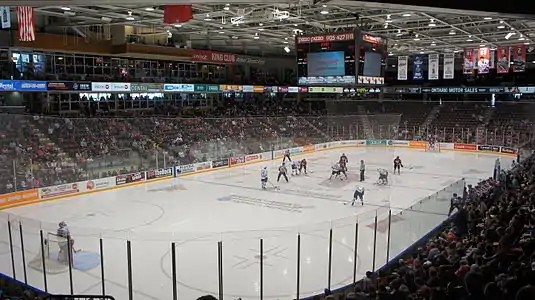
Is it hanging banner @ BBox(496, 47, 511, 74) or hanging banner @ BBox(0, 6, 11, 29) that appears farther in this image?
hanging banner @ BBox(496, 47, 511, 74)

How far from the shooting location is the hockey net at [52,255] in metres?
8.37

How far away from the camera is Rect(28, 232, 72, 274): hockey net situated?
8.37m

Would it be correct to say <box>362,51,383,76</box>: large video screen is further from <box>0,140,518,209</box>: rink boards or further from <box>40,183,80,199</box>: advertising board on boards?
<box>40,183,80,199</box>: advertising board on boards

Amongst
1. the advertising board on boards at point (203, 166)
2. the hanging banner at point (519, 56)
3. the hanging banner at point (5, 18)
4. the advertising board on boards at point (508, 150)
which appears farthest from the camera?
the advertising board on boards at point (508, 150)

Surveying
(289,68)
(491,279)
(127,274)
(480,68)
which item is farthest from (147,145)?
(289,68)

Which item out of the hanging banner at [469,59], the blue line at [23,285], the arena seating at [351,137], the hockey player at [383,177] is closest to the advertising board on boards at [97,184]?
the arena seating at [351,137]

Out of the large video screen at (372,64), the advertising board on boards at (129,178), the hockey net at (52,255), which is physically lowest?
the advertising board on boards at (129,178)

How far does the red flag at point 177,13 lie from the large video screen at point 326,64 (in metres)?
7.16

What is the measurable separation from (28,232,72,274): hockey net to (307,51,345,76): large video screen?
10.3 metres

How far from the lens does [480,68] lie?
82.0ft

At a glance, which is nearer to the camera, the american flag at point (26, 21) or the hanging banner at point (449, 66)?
the american flag at point (26, 21)

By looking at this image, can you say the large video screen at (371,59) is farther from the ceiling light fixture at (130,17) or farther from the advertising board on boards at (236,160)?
the ceiling light fixture at (130,17)

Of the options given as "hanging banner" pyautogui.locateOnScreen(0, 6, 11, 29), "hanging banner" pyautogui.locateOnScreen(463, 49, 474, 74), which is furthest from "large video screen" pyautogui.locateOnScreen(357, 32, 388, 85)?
"hanging banner" pyautogui.locateOnScreen(463, 49, 474, 74)

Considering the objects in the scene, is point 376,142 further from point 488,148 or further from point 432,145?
point 488,148
